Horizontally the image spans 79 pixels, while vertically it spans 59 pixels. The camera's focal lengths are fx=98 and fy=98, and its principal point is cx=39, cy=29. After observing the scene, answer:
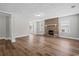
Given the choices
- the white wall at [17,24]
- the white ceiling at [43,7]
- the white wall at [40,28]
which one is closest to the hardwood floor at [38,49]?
the white wall at [17,24]

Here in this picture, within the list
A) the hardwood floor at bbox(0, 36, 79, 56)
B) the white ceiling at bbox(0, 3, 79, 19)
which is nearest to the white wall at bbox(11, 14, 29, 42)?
the hardwood floor at bbox(0, 36, 79, 56)

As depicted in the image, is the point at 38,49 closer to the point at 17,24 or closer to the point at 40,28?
the point at 17,24

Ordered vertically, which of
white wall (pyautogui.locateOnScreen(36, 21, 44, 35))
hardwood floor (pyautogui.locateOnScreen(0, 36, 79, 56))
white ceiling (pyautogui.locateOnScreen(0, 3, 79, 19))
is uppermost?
white ceiling (pyautogui.locateOnScreen(0, 3, 79, 19))

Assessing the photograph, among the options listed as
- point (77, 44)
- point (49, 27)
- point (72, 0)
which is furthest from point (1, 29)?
point (49, 27)

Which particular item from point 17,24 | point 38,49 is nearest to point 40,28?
point 17,24

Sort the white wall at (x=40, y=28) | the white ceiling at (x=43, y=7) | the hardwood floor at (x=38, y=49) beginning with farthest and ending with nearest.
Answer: the white wall at (x=40, y=28) < the hardwood floor at (x=38, y=49) < the white ceiling at (x=43, y=7)

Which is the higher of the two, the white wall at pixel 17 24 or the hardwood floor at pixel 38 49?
the white wall at pixel 17 24

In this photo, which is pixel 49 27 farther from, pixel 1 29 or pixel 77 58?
pixel 77 58

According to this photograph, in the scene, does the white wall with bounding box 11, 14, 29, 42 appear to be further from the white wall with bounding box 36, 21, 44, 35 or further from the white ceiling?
the white wall with bounding box 36, 21, 44, 35

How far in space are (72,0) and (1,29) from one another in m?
2.25

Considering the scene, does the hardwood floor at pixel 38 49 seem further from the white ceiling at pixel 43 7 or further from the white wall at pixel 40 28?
the white wall at pixel 40 28

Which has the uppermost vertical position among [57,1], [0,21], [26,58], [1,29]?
[57,1]

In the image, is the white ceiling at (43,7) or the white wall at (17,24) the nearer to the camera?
the white ceiling at (43,7)

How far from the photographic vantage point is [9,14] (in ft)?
12.6
